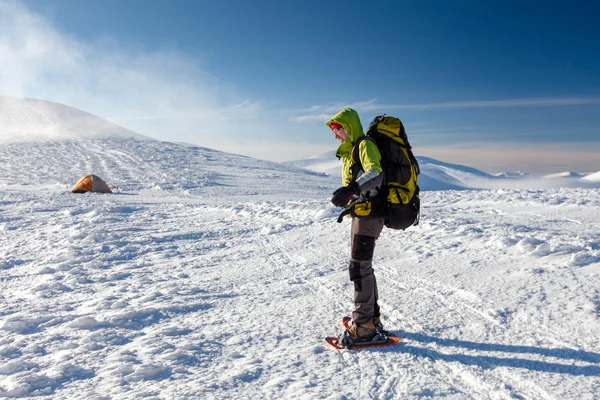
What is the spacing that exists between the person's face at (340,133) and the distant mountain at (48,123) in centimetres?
5373

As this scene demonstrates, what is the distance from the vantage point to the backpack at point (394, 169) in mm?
3234

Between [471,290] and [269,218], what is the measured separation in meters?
6.80

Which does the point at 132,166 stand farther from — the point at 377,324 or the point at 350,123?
the point at 377,324

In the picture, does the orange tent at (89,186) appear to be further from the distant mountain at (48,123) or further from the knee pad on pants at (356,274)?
the distant mountain at (48,123)

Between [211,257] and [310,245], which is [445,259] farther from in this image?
[211,257]

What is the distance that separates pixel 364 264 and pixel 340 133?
1109 mm

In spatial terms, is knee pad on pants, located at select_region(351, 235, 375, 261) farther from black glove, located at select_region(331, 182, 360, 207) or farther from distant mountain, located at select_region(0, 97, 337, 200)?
distant mountain, located at select_region(0, 97, 337, 200)

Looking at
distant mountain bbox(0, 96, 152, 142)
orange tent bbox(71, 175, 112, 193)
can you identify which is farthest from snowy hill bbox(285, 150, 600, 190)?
orange tent bbox(71, 175, 112, 193)

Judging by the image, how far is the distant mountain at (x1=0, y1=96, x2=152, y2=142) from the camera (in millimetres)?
53500

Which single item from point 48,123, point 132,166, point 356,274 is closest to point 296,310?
point 356,274

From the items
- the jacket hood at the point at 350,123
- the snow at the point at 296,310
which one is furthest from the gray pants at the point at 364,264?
the jacket hood at the point at 350,123

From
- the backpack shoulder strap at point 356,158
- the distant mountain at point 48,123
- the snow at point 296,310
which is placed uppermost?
the distant mountain at point 48,123

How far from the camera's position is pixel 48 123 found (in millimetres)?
64875

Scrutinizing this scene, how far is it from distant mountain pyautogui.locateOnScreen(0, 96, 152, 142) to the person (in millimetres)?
53875
